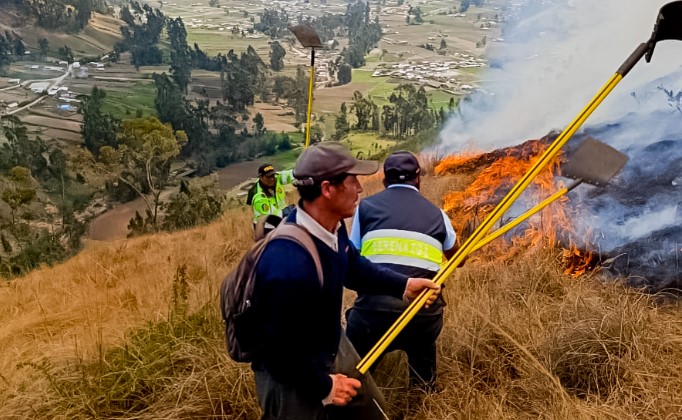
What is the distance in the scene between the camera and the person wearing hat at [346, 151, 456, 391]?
278 cm

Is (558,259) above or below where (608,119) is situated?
below

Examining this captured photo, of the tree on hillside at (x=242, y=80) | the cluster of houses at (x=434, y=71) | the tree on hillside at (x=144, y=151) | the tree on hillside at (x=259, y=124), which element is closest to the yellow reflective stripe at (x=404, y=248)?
the tree on hillside at (x=144, y=151)

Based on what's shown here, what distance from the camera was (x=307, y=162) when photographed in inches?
73.5

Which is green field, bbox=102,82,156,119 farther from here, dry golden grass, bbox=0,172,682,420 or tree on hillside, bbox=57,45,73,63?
dry golden grass, bbox=0,172,682,420

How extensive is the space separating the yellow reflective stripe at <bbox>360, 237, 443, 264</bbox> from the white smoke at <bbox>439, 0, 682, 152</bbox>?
385cm

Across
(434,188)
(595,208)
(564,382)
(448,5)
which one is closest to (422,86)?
(448,5)

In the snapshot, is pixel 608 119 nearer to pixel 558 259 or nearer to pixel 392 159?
pixel 558 259

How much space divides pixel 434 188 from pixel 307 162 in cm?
592

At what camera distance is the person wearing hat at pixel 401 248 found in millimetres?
2777

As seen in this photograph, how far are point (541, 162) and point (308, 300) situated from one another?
1138 mm

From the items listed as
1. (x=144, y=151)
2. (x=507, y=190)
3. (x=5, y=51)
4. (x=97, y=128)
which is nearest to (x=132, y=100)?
(x=97, y=128)

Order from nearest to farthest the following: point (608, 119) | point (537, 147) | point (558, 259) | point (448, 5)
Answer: point (558, 259)
point (608, 119)
point (537, 147)
point (448, 5)

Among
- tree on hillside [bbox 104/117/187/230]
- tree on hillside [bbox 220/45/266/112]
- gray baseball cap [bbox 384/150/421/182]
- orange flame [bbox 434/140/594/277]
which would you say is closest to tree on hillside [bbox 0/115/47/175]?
tree on hillside [bbox 104/117/187/230]

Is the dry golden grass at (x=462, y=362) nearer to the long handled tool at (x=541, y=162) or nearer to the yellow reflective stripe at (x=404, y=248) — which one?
the yellow reflective stripe at (x=404, y=248)
